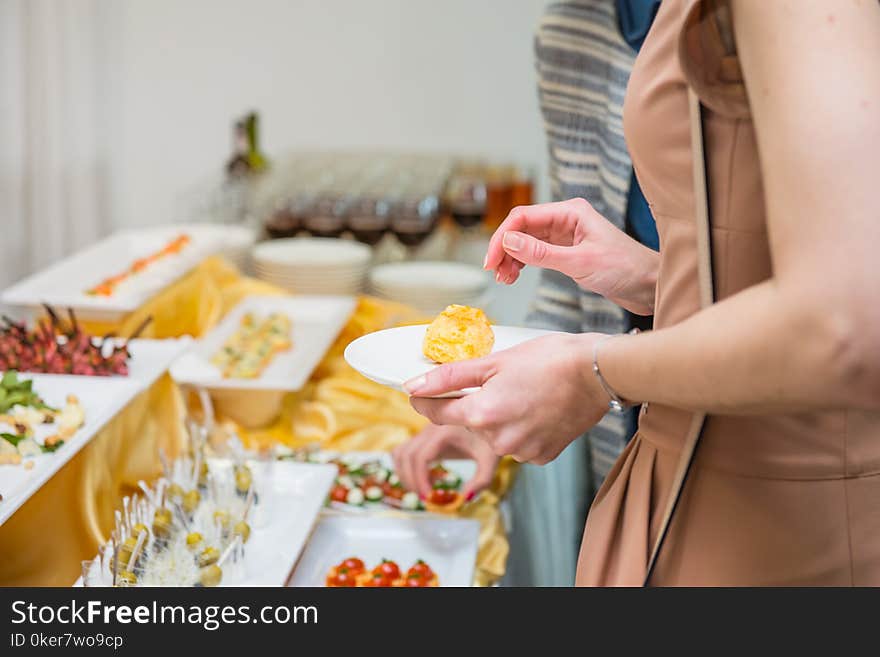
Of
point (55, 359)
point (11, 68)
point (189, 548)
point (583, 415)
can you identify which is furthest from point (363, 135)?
point (583, 415)

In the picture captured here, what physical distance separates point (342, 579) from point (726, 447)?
39.1 inches

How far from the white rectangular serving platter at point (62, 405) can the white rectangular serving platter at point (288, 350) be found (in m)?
0.44

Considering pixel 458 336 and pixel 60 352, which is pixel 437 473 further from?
pixel 458 336

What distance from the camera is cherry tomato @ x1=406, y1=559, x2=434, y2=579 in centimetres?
166

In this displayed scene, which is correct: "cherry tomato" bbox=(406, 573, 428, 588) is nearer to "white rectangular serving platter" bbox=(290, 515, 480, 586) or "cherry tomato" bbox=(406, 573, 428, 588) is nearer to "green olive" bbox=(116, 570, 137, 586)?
"white rectangular serving platter" bbox=(290, 515, 480, 586)

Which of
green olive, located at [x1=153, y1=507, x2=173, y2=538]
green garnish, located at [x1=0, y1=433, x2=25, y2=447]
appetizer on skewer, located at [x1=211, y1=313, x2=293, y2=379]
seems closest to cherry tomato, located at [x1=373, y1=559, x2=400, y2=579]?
green olive, located at [x1=153, y1=507, x2=173, y2=538]

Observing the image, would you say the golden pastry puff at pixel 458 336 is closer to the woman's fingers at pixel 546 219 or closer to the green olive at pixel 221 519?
the woman's fingers at pixel 546 219

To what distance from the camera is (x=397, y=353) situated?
3.35 ft

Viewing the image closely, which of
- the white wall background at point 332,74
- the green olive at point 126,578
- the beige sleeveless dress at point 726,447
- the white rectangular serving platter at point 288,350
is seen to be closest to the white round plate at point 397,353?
the beige sleeveless dress at point 726,447

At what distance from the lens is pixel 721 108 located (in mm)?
681

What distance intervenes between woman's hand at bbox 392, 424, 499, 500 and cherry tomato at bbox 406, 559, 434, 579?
21cm

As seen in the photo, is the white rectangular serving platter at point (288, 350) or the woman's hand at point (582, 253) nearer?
the woman's hand at point (582, 253)

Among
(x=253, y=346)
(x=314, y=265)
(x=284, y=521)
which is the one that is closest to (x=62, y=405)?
(x=284, y=521)

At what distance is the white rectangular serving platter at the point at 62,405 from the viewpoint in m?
1.29
